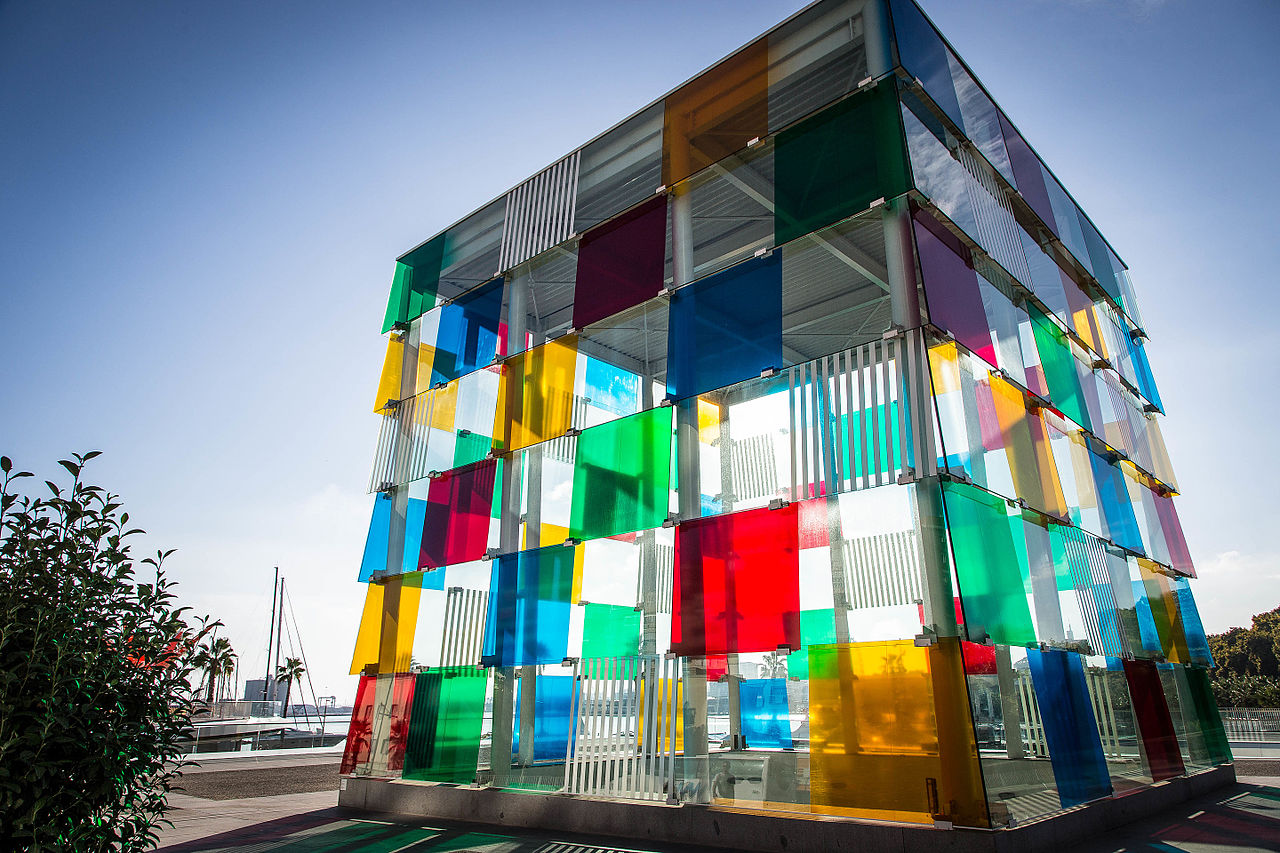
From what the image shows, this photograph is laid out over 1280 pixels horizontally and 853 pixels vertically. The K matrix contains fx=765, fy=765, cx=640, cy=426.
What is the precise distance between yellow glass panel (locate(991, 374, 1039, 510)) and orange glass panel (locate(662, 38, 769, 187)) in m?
4.27

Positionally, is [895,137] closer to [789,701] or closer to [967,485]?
[967,485]

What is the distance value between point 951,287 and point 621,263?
4.48 meters

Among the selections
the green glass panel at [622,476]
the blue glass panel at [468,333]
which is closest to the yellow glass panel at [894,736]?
the green glass panel at [622,476]

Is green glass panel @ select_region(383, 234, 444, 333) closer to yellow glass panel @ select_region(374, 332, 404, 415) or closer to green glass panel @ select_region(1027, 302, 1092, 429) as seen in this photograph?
yellow glass panel @ select_region(374, 332, 404, 415)

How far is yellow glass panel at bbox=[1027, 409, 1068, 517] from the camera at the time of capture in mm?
8961

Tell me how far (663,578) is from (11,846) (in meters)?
7.41

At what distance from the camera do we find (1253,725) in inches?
938

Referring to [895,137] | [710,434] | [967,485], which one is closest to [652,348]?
[710,434]

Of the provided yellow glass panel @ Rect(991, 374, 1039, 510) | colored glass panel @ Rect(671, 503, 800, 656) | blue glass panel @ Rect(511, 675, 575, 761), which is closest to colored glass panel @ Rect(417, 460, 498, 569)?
blue glass panel @ Rect(511, 675, 575, 761)

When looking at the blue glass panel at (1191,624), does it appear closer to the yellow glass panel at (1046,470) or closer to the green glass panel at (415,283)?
the yellow glass panel at (1046,470)

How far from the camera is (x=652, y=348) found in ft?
45.6

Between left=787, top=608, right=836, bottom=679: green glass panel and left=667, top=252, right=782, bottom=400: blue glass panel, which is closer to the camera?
left=787, top=608, right=836, bottom=679: green glass panel

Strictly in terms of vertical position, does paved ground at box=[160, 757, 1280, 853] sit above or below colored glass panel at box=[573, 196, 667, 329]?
below

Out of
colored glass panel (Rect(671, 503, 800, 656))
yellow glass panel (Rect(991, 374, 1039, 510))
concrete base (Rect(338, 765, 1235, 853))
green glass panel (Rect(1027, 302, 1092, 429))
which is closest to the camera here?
concrete base (Rect(338, 765, 1235, 853))
